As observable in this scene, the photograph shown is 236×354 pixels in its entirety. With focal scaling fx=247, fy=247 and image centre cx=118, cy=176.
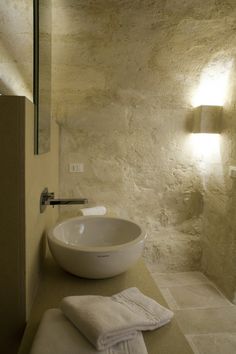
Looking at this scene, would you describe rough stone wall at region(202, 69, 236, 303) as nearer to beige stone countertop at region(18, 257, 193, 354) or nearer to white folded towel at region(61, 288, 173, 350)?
beige stone countertop at region(18, 257, 193, 354)

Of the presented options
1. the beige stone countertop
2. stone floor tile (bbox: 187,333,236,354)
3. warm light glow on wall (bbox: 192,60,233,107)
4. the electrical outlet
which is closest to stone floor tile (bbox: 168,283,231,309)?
stone floor tile (bbox: 187,333,236,354)

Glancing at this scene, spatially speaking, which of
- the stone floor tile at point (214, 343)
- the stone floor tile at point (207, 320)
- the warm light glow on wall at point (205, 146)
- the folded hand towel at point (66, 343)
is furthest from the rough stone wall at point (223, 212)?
the folded hand towel at point (66, 343)

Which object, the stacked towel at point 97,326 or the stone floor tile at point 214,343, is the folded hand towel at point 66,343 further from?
the stone floor tile at point 214,343

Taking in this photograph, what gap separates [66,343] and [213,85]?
2.27 meters

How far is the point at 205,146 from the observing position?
2324mm

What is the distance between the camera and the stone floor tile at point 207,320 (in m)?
1.74

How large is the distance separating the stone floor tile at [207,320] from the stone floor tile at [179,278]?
1.16ft

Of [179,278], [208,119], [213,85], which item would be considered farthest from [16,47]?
[179,278]

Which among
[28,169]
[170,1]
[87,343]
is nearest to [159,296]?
[87,343]

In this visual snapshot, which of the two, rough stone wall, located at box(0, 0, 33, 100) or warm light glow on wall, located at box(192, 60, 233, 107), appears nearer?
rough stone wall, located at box(0, 0, 33, 100)

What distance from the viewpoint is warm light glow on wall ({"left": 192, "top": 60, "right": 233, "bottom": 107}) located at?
2.20 m

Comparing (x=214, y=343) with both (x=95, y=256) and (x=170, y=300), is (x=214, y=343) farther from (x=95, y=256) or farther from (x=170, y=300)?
(x=95, y=256)

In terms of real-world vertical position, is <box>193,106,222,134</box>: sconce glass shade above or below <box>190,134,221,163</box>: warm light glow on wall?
above

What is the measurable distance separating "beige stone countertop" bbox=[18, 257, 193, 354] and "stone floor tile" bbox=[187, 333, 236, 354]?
34.5 inches
